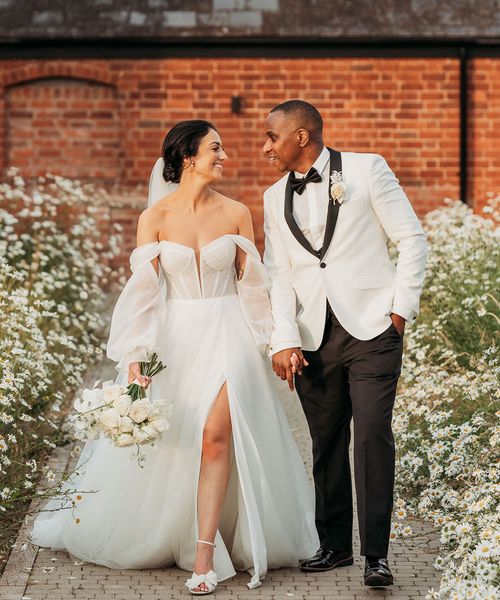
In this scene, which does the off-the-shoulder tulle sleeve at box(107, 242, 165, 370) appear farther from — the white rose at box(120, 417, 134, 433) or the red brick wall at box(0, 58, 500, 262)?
the red brick wall at box(0, 58, 500, 262)

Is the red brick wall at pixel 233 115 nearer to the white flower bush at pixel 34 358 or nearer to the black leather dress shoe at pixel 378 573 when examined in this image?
the white flower bush at pixel 34 358

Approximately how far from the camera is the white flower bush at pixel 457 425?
187 inches

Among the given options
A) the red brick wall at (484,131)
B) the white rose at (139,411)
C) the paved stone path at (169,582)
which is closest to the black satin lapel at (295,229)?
the white rose at (139,411)

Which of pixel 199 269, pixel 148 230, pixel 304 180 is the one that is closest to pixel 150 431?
pixel 199 269

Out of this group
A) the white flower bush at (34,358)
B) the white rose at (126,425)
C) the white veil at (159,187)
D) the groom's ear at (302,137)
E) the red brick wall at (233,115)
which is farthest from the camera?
the red brick wall at (233,115)

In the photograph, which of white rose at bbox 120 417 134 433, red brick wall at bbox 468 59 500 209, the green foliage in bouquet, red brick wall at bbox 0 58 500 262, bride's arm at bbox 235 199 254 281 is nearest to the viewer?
white rose at bbox 120 417 134 433

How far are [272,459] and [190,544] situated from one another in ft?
1.70

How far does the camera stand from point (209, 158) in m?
5.57

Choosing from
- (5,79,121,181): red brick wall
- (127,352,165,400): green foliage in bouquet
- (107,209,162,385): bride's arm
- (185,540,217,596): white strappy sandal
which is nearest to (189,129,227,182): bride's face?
(107,209,162,385): bride's arm

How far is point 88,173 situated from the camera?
572 inches

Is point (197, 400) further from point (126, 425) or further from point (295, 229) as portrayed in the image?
point (295, 229)

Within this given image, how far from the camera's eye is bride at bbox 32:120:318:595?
544cm

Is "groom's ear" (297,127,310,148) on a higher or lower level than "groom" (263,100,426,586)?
higher

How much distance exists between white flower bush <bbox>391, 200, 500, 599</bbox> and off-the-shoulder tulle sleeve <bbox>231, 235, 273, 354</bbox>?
1.01 metres
